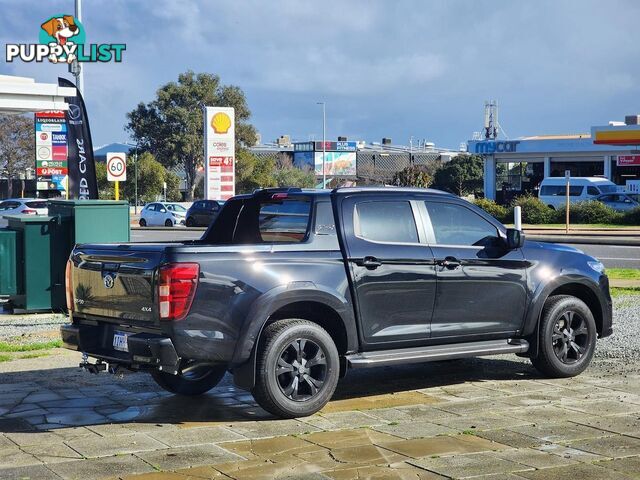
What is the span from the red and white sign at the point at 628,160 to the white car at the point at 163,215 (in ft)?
92.6

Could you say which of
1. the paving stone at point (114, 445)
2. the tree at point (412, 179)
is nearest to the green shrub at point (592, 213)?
the tree at point (412, 179)

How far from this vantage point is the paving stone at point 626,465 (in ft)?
20.0

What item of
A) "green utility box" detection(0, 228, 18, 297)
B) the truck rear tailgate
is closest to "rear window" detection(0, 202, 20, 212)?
"green utility box" detection(0, 228, 18, 297)

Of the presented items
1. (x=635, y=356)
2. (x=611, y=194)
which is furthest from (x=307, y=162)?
(x=635, y=356)

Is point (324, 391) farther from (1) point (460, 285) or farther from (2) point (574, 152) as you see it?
(2) point (574, 152)

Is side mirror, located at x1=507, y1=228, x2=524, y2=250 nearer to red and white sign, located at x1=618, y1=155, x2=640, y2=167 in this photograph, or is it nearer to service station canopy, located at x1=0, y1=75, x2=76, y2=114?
service station canopy, located at x1=0, y1=75, x2=76, y2=114

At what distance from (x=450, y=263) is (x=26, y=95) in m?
8.24

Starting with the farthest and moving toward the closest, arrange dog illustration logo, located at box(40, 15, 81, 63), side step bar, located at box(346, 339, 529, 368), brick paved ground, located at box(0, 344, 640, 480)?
dog illustration logo, located at box(40, 15, 81, 63), side step bar, located at box(346, 339, 529, 368), brick paved ground, located at box(0, 344, 640, 480)

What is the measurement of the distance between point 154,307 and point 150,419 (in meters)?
1.08

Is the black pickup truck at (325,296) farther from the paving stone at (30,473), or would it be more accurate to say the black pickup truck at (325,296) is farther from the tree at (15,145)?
the tree at (15,145)

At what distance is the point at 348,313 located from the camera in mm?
7828

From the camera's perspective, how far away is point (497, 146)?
69625mm

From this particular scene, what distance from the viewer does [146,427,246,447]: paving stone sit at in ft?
22.7

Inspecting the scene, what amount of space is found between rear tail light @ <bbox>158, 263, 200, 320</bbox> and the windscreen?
3.95ft
